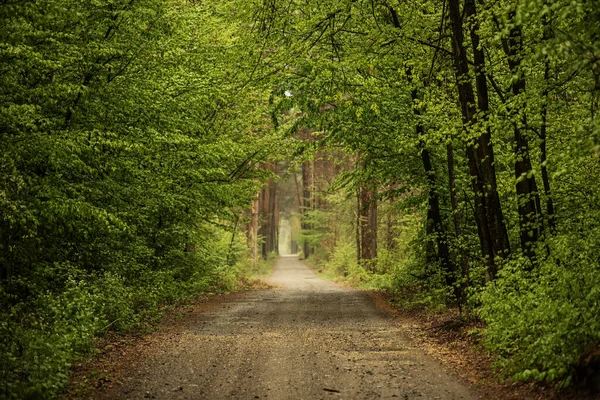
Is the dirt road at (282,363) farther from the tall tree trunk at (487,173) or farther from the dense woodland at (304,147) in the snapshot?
the tall tree trunk at (487,173)

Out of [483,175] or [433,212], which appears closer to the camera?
[483,175]

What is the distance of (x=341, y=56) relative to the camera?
476 inches

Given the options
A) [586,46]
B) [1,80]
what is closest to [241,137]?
[1,80]

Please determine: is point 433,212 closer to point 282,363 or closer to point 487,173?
point 487,173

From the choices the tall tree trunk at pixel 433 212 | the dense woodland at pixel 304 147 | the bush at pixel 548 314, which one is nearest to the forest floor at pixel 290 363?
the bush at pixel 548 314

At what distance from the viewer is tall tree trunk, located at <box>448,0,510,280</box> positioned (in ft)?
32.8

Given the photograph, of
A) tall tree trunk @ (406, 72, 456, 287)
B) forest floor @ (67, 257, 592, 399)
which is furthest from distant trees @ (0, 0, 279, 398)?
tall tree trunk @ (406, 72, 456, 287)

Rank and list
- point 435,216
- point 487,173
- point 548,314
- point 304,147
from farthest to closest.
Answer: point 304,147 < point 435,216 < point 487,173 < point 548,314

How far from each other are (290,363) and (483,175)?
5.07 metres

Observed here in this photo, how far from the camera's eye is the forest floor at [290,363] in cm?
689

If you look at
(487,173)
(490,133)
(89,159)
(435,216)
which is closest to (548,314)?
(487,173)

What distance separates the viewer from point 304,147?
16.8m

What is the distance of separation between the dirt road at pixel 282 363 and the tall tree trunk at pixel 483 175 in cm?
246

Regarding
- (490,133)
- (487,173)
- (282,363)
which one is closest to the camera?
(282,363)
